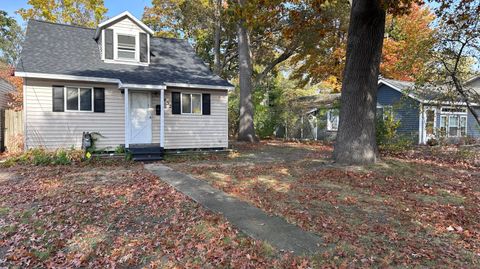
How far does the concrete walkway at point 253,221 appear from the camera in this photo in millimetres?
3809

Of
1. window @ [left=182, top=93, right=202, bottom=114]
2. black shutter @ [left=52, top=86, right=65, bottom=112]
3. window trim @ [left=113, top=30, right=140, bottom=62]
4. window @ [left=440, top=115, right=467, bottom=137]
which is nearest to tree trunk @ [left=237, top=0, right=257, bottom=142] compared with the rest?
window @ [left=182, top=93, right=202, bottom=114]

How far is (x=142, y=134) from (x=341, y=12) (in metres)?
13.3

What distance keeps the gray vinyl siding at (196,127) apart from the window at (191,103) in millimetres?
180

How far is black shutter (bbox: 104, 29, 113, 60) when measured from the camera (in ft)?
42.2

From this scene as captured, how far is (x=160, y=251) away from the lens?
146 inches

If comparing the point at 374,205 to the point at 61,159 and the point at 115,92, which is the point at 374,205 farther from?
the point at 115,92

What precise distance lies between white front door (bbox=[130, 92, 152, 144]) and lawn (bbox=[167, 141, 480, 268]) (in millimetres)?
3143

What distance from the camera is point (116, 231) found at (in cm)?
439

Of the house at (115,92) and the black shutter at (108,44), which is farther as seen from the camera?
the black shutter at (108,44)

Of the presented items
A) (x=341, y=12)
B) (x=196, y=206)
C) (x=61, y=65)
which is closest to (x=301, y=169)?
(x=196, y=206)

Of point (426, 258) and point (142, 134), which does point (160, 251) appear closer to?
point (426, 258)

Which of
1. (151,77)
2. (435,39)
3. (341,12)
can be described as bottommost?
(151,77)

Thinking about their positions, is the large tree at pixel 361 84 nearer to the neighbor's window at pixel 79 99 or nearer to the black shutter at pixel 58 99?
the neighbor's window at pixel 79 99

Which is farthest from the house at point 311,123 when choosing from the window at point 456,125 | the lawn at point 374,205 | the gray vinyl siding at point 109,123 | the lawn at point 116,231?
the lawn at point 116,231
